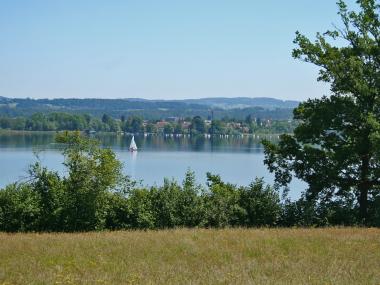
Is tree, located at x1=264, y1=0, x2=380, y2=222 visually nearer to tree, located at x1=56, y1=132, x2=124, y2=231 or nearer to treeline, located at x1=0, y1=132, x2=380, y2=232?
treeline, located at x1=0, y1=132, x2=380, y2=232

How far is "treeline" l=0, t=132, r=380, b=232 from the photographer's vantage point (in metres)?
20.9

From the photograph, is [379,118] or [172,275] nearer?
[172,275]

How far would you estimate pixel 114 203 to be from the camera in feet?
70.8

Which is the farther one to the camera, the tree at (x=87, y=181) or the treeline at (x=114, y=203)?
the tree at (x=87, y=181)

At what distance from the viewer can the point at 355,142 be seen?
948 inches

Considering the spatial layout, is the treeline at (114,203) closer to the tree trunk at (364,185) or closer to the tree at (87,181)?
the tree at (87,181)

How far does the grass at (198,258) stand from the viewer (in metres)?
9.52

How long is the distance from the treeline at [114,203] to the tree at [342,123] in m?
2.08

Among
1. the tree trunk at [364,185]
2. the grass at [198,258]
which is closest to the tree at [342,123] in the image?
the tree trunk at [364,185]

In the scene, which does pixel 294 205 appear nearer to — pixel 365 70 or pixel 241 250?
pixel 365 70

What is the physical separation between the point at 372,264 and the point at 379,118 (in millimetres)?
13632

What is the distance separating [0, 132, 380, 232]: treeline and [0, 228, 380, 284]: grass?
174 inches

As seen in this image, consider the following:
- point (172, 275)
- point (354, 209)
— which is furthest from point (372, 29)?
point (172, 275)

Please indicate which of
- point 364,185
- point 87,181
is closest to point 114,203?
point 87,181
